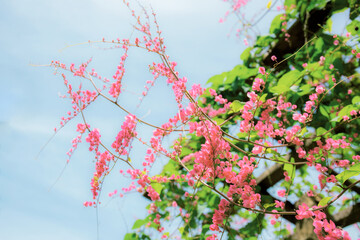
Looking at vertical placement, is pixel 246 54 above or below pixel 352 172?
above

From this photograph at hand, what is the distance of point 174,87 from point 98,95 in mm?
454

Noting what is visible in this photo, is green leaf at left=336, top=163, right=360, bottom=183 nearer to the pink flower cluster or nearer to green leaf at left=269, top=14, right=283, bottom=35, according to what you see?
the pink flower cluster

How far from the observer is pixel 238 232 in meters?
2.23

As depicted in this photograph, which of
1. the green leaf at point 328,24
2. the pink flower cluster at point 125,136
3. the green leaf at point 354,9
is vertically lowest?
the pink flower cluster at point 125,136

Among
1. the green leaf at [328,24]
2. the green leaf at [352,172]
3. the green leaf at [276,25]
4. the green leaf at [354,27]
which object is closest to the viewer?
the green leaf at [352,172]

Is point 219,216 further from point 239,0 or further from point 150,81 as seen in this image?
point 239,0

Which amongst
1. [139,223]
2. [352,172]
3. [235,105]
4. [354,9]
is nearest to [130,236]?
[139,223]

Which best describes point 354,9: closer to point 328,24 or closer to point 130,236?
point 328,24

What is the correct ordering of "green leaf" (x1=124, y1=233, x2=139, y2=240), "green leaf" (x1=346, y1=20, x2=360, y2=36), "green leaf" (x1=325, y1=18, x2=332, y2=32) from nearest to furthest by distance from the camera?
1. "green leaf" (x1=346, y1=20, x2=360, y2=36)
2. "green leaf" (x1=325, y1=18, x2=332, y2=32)
3. "green leaf" (x1=124, y1=233, x2=139, y2=240)

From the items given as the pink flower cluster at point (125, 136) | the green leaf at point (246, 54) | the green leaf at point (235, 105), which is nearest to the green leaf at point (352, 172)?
the green leaf at point (235, 105)

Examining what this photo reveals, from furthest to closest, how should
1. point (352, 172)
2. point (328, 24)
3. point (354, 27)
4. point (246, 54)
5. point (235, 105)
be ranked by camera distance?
1. point (246, 54)
2. point (328, 24)
3. point (354, 27)
4. point (235, 105)
5. point (352, 172)

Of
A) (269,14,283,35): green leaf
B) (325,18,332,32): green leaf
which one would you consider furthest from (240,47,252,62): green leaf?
(325,18,332,32): green leaf

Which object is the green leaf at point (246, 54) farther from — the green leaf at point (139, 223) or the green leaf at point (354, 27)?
the green leaf at point (139, 223)

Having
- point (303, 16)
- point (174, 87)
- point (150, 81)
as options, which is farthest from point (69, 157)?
point (303, 16)
